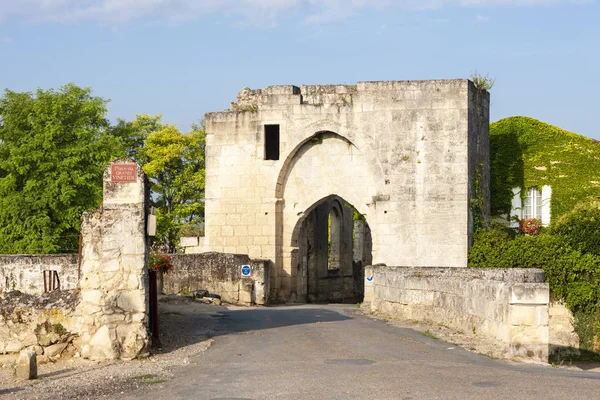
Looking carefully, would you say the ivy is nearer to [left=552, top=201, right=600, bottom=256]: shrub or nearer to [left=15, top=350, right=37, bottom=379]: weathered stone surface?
[left=552, top=201, right=600, bottom=256]: shrub

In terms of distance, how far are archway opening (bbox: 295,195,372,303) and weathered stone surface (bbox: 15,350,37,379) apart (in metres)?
16.6

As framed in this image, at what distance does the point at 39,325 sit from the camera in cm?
1191

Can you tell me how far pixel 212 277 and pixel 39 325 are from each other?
11002 mm

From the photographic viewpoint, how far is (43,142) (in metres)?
34.6

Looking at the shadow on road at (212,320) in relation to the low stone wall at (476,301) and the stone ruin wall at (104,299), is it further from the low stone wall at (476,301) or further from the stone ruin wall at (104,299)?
the low stone wall at (476,301)

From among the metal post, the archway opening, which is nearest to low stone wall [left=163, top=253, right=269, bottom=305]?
the archway opening

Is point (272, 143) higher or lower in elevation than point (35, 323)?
higher

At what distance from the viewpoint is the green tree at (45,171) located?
109 ft

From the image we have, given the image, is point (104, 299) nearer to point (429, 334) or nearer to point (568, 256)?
point (429, 334)

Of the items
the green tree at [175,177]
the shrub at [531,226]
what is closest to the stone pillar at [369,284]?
the shrub at [531,226]

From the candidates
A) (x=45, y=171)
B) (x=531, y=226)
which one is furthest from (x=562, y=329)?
(x=45, y=171)

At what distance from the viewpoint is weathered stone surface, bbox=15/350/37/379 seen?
1055 cm

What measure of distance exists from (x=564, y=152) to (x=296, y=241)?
8.04 metres

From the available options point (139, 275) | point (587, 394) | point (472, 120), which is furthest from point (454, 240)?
point (587, 394)
